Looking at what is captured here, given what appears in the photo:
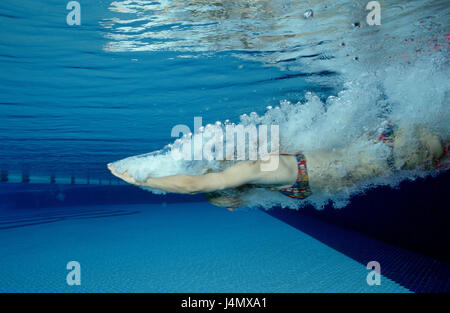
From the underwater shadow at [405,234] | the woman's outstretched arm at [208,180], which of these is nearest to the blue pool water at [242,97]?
the underwater shadow at [405,234]

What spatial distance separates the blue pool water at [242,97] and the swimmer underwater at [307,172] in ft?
0.90

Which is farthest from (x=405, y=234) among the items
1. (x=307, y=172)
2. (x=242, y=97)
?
(x=242, y=97)

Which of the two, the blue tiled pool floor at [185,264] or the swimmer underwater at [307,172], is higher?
the swimmer underwater at [307,172]

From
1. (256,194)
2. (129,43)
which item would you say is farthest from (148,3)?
(256,194)

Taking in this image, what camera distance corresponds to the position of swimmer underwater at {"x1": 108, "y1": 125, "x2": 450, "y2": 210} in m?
3.08

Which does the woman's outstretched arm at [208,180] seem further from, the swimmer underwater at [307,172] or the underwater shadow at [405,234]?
the underwater shadow at [405,234]

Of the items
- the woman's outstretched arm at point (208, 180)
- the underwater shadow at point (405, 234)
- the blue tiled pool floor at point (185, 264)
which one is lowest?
the blue tiled pool floor at point (185, 264)

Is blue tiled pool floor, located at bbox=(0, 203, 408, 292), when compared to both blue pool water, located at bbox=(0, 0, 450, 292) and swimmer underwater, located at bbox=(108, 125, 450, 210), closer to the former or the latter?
blue pool water, located at bbox=(0, 0, 450, 292)

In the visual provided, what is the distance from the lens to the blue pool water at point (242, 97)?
18.4 feet

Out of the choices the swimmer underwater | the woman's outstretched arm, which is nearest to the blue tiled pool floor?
the swimmer underwater

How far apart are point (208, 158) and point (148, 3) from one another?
364cm

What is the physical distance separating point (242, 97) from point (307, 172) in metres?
7.99
